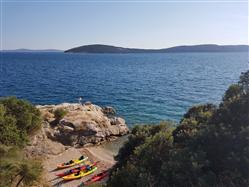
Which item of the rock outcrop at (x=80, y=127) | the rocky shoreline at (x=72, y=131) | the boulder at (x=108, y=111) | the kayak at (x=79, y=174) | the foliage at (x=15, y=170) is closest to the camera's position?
the foliage at (x=15, y=170)

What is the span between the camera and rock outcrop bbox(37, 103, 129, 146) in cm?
2909

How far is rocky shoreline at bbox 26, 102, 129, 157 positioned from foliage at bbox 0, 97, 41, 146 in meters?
1.59

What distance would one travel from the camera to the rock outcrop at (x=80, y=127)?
29.1 metres

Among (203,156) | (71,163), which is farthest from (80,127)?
(203,156)

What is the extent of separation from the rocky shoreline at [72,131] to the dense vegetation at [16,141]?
1716mm

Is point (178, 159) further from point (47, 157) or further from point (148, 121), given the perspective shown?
point (148, 121)

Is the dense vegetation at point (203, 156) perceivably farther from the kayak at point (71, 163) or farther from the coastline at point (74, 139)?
the kayak at point (71, 163)

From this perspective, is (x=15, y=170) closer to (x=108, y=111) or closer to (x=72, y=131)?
(x=72, y=131)

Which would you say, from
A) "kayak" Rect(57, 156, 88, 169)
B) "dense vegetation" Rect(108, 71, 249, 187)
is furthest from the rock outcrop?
"dense vegetation" Rect(108, 71, 249, 187)

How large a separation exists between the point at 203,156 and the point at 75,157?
17.8m

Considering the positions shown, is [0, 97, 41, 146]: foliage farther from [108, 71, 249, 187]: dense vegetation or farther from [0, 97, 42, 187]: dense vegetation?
A: [108, 71, 249, 187]: dense vegetation

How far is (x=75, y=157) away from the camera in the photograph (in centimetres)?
2595

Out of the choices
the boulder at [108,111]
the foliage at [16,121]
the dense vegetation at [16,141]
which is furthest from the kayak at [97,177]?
the boulder at [108,111]

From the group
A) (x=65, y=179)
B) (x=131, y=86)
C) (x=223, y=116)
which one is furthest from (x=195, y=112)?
(x=131, y=86)
